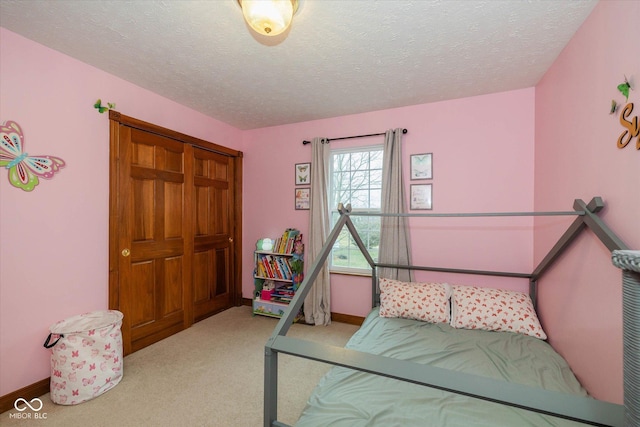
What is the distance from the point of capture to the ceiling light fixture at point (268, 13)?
4.49 feet

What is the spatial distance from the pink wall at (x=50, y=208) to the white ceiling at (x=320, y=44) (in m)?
0.19

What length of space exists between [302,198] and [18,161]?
2536mm

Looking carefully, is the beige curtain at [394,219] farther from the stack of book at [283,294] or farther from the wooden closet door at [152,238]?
the wooden closet door at [152,238]

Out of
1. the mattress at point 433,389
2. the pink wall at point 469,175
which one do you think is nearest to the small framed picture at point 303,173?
the pink wall at point 469,175

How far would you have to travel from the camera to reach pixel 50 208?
6.73 feet

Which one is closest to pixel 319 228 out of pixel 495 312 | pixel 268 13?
pixel 495 312

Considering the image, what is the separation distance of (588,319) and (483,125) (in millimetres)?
1908

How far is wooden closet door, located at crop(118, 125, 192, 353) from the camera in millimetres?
2521

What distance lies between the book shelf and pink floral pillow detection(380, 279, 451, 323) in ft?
4.08

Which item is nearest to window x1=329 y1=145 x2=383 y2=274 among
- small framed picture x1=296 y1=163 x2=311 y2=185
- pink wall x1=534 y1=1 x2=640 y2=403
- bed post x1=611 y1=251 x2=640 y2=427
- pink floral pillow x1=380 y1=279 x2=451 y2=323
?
small framed picture x1=296 y1=163 x2=311 y2=185

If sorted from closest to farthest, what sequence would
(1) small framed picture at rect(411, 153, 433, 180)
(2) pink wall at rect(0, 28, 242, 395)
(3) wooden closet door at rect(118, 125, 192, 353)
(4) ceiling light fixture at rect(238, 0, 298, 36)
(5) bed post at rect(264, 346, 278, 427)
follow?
(5) bed post at rect(264, 346, 278, 427) < (4) ceiling light fixture at rect(238, 0, 298, 36) < (2) pink wall at rect(0, 28, 242, 395) < (3) wooden closet door at rect(118, 125, 192, 353) < (1) small framed picture at rect(411, 153, 433, 180)

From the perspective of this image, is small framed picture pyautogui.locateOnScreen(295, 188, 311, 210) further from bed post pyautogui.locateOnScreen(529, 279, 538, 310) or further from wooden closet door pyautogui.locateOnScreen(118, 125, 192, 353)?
bed post pyautogui.locateOnScreen(529, 279, 538, 310)

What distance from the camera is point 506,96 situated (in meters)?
2.65

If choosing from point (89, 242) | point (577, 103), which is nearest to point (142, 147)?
point (89, 242)
